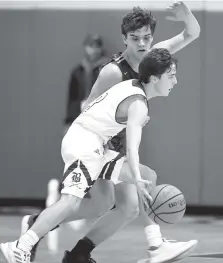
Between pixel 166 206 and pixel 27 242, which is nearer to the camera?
pixel 27 242

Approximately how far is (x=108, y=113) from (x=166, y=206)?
2.93 feet

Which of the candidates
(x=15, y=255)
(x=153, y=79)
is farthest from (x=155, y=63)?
(x=15, y=255)

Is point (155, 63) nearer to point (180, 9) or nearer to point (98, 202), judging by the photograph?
point (180, 9)

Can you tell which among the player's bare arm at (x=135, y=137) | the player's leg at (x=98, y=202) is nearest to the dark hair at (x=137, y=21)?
the player's bare arm at (x=135, y=137)

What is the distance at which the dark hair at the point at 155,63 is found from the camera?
19.6 feet

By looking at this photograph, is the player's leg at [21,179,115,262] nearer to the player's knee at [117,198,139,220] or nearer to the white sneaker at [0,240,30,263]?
the player's knee at [117,198,139,220]

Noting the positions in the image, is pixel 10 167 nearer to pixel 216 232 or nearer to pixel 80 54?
pixel 80 54

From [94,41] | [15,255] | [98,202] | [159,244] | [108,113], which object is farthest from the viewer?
[94,41]

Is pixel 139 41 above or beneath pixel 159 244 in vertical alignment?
above

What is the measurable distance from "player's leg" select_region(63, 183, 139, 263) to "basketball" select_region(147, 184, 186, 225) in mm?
262

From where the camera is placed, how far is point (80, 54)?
11008 millimetres

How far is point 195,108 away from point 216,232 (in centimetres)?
216

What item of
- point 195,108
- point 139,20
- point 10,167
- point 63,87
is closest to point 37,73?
point 63,87

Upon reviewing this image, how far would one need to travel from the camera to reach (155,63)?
19.6ft
